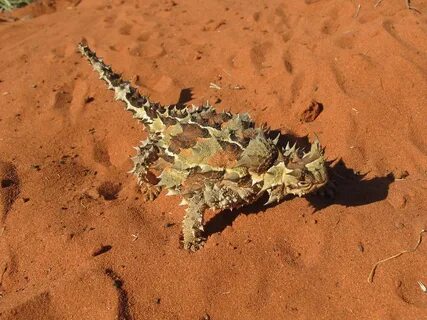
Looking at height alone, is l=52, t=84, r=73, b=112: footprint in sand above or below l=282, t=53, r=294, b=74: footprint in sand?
below

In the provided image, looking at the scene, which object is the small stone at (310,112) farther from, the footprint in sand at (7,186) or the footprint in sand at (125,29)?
the footprint in sand at (125,29)

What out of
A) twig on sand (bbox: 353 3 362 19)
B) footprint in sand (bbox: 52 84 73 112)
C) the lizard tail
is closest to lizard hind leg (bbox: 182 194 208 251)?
the lizard tail

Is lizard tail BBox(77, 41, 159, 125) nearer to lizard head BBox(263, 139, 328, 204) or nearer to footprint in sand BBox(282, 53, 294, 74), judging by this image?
lizard head BBox(263, 139, 328, 204)

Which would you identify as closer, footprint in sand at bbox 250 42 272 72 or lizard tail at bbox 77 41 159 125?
lizard tail at bbox 77 41 159 125

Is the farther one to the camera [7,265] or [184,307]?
[7,265]

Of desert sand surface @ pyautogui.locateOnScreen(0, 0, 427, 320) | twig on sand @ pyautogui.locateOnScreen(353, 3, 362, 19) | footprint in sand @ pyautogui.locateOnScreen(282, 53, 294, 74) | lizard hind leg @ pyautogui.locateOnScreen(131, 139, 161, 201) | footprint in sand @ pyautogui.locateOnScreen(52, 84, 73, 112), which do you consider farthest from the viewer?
twig on sand @ pyautogui.locateOnScreen(353, 3, 362, 19)

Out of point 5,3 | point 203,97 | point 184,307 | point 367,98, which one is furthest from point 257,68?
point 5,3

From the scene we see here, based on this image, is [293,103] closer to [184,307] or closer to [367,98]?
[367,98]
